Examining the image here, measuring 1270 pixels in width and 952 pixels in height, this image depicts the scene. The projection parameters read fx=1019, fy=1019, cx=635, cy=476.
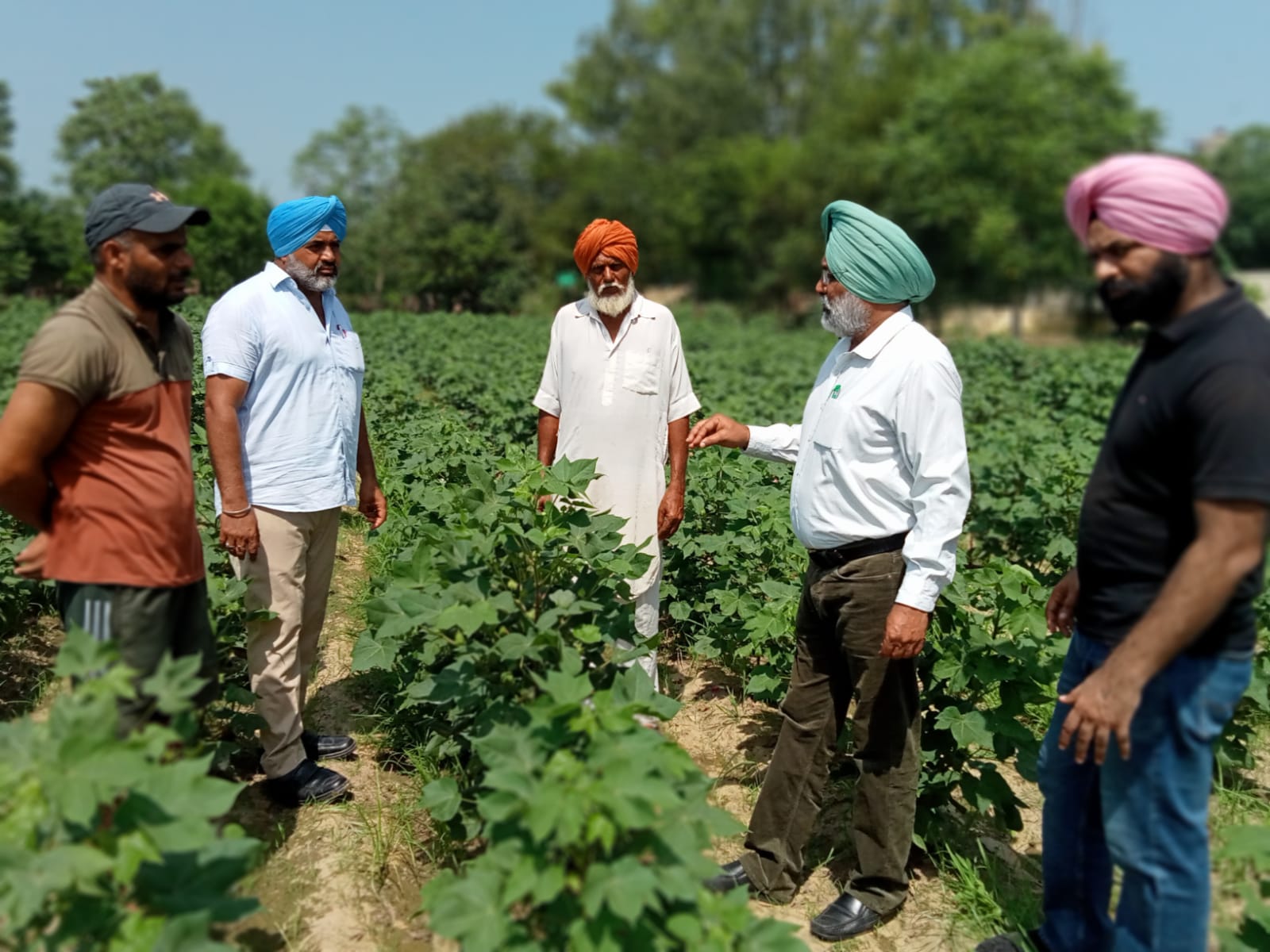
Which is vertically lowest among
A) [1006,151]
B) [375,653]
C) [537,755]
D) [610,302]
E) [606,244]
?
[375,653]

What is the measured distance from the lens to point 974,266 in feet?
139

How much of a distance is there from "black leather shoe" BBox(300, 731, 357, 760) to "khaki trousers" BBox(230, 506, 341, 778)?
233 millimetres

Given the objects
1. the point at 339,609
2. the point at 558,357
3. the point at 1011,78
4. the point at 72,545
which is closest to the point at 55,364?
the point at 72,545

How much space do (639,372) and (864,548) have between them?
138cm

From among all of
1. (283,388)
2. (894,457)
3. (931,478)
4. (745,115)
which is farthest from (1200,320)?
(745,115)

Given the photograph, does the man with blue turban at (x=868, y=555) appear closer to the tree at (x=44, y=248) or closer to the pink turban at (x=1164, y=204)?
the pink turban at (x=1164, y=204)

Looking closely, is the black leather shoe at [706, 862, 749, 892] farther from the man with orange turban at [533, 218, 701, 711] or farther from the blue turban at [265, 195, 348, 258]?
the blue turban at [265, 195, 348, 258]

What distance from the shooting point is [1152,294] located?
218cm

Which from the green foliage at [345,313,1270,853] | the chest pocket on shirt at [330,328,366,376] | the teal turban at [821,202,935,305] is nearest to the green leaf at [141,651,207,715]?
the green foliage at [345,313,1270,853]

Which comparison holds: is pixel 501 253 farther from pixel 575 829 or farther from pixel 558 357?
pixel 575 829

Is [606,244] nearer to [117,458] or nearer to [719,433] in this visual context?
[719,433]

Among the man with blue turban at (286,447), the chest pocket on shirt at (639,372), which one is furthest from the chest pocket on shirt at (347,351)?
the chest pocket on shirt at (639,372)

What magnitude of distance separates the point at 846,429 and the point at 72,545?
207 centimetres

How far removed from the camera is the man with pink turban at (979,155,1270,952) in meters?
2.01
